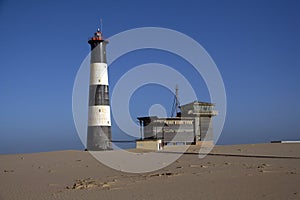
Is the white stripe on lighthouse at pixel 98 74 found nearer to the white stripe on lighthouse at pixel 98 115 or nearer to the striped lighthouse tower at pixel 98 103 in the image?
the striped lighthouse tower at pixel 98 103

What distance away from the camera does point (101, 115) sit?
97.6ft

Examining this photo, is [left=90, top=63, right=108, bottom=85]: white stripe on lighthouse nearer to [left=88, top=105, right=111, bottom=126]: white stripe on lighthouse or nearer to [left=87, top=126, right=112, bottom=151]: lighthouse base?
[left=88, top=105, right=111, bottom=126]: white stripe on lighthouse

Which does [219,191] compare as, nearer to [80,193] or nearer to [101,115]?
[80,193]

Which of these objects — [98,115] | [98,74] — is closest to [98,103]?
[98,115]

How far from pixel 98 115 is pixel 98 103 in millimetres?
1015

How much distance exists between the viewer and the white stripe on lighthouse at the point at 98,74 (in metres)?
29.9

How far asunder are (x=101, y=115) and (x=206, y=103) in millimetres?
10346

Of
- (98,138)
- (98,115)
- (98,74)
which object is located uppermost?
(98,74)

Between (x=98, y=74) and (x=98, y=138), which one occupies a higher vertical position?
(x=98, y=74)

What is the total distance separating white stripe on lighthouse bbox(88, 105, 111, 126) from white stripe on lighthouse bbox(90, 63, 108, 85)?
213cm

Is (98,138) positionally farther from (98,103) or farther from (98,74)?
(98,74)

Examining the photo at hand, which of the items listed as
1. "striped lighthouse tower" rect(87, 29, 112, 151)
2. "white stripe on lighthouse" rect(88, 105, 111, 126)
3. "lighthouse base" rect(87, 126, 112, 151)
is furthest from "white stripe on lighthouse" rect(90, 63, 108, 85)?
"lighthouse base" rect(87, 126, 112, 151)

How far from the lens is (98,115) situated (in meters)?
29.7

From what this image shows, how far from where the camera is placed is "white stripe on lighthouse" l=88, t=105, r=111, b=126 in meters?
29.7
